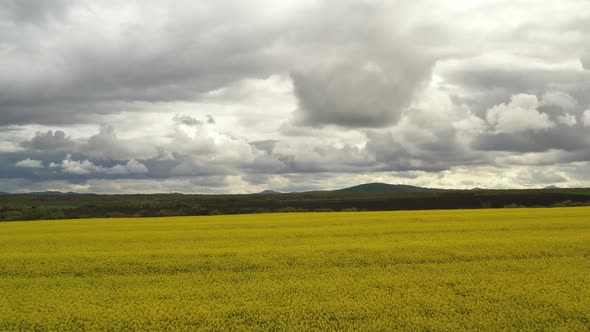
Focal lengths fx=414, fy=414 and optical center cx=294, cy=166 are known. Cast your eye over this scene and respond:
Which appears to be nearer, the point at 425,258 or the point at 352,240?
the point at 425,258

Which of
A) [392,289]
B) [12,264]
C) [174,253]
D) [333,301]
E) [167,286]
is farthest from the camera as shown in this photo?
[174,253]

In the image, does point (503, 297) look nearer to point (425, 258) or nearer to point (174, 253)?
point (425, 258)

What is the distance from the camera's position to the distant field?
8.04 meters

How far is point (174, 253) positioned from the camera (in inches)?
592

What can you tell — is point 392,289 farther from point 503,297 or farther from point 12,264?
point 12,264

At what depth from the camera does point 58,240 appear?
65.3 feet

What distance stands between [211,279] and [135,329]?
11.6 ft

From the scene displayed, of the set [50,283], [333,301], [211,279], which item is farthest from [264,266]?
[50,283]

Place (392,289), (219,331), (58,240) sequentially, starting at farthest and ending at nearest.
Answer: (58,240), (392,289), (219,331)

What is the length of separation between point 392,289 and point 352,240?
7613 mm

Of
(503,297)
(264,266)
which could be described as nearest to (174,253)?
(264,266)

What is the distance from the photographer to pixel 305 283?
10.5m

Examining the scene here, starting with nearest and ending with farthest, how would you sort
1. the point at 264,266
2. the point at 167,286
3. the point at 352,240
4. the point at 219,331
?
the point at 219,331
the point at 167,286
the point at 264,266
the point at 352,240

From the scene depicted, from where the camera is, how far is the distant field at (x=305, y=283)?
8039 mm
